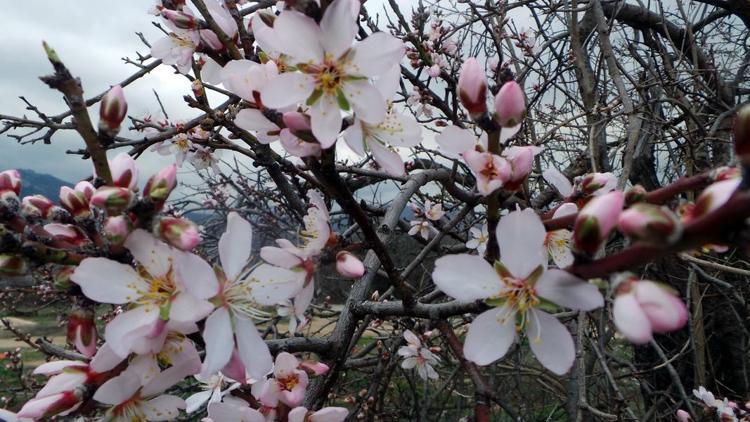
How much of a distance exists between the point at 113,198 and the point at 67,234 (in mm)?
181

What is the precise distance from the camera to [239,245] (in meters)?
0.88

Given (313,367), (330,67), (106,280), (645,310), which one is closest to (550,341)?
(645,310)

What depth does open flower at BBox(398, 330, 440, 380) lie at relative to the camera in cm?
246

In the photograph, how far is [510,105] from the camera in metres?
0.80

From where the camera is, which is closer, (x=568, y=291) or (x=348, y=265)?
(x=568, y=291)

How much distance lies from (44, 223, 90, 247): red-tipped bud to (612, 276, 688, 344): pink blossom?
0.79 metres

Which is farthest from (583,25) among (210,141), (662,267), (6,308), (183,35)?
(6,308)

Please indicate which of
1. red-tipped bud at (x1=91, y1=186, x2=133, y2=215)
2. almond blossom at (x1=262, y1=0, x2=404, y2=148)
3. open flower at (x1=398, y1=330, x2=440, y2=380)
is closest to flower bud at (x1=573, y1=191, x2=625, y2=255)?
almond blossom at (x1=262, y1=0, x2=404, y2=148)

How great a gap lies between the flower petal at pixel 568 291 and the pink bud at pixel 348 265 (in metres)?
0.31

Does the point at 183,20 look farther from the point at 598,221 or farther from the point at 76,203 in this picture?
the point at 598,221

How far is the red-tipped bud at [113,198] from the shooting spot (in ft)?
2.23

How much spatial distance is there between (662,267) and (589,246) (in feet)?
11.6

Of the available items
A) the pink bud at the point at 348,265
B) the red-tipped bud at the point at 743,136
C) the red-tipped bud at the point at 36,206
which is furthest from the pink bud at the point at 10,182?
the red-tipped bud at the point at 743,136

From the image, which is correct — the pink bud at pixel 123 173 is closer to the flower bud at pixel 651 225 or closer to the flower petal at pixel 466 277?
the flower petal at pixel 466 277
